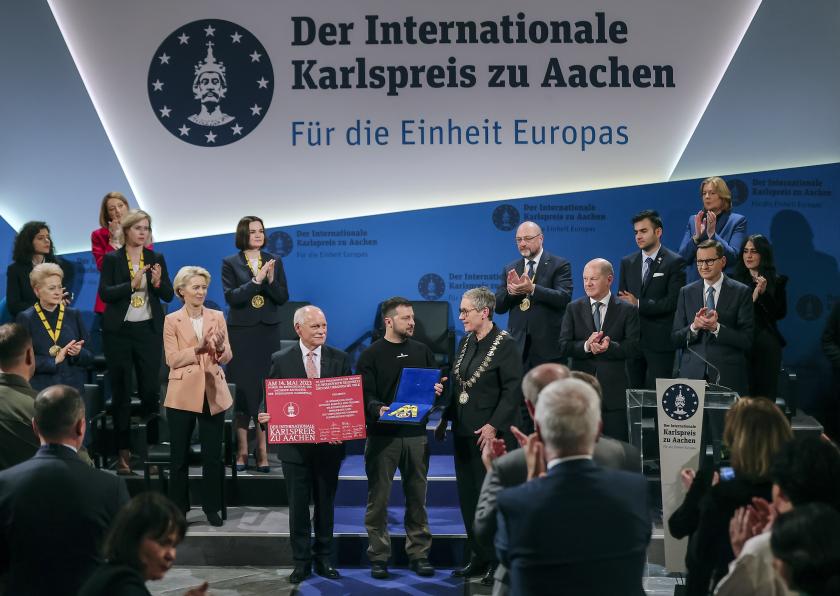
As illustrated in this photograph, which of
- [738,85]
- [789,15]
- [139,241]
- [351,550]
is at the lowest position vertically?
[351,550]

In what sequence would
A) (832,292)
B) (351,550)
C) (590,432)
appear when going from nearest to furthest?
(590,432) → (351,550) → (832,292)

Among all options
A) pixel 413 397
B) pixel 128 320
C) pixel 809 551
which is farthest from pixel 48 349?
pixel 809 551

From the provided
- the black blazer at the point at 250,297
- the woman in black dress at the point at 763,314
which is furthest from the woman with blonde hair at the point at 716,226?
the black blazer at the point at 250,297

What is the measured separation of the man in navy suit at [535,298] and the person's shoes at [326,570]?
218 centimetres

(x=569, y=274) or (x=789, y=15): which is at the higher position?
(x=789, y=15)

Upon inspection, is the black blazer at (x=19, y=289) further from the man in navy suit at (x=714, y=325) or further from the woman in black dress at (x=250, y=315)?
the man in navy suit at (x=714, y=325)

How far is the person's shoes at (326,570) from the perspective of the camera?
6887 mm

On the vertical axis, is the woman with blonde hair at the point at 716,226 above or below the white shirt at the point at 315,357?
above

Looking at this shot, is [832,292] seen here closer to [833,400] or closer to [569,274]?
[833,400]

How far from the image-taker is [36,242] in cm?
839

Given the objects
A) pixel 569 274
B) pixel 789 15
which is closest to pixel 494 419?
pixel 569 274

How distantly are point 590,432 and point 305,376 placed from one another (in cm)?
Answer: 388

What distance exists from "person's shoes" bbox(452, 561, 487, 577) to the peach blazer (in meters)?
2.01

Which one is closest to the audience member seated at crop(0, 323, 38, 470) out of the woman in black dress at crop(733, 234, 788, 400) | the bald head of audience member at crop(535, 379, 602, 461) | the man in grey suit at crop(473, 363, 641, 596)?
the man in grey suit at crop(473, 363, 641, 596)
